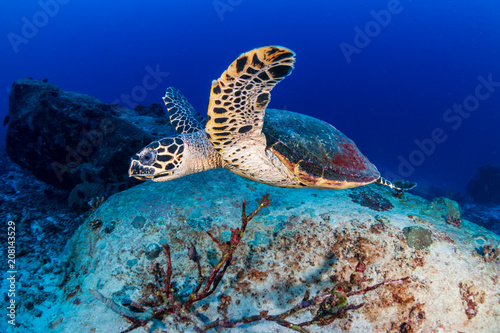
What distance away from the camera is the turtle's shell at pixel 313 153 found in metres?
2.86

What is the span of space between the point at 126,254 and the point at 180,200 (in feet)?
3.21

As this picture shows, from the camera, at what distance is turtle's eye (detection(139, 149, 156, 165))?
274 centimetres

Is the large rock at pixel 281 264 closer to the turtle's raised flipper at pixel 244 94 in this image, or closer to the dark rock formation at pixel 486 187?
the turtle's raised flipper at pixel 244 94

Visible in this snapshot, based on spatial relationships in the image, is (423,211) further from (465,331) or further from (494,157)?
(494,157)

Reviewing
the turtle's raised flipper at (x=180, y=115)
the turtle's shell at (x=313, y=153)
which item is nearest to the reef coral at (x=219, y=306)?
the turtle's shell at (x=313, y=153)

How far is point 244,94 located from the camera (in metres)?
2.12

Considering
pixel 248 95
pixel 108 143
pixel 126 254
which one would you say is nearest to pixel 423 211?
pixel 248 95

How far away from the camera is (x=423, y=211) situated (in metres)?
3.48

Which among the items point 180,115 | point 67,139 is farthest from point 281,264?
point 67,139

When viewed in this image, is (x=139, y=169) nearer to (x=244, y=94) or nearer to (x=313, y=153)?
(x=244, y=94)

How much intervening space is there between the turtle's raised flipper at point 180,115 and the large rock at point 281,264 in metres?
1.15

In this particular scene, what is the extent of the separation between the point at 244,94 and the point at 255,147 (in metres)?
0.79

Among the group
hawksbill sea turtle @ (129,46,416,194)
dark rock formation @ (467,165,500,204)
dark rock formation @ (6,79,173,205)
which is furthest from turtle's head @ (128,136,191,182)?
dark rock formation @ (467,165,500,204)

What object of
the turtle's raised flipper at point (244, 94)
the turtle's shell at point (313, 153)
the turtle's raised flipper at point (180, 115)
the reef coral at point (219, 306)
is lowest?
the reef coral at point (219, 306)
